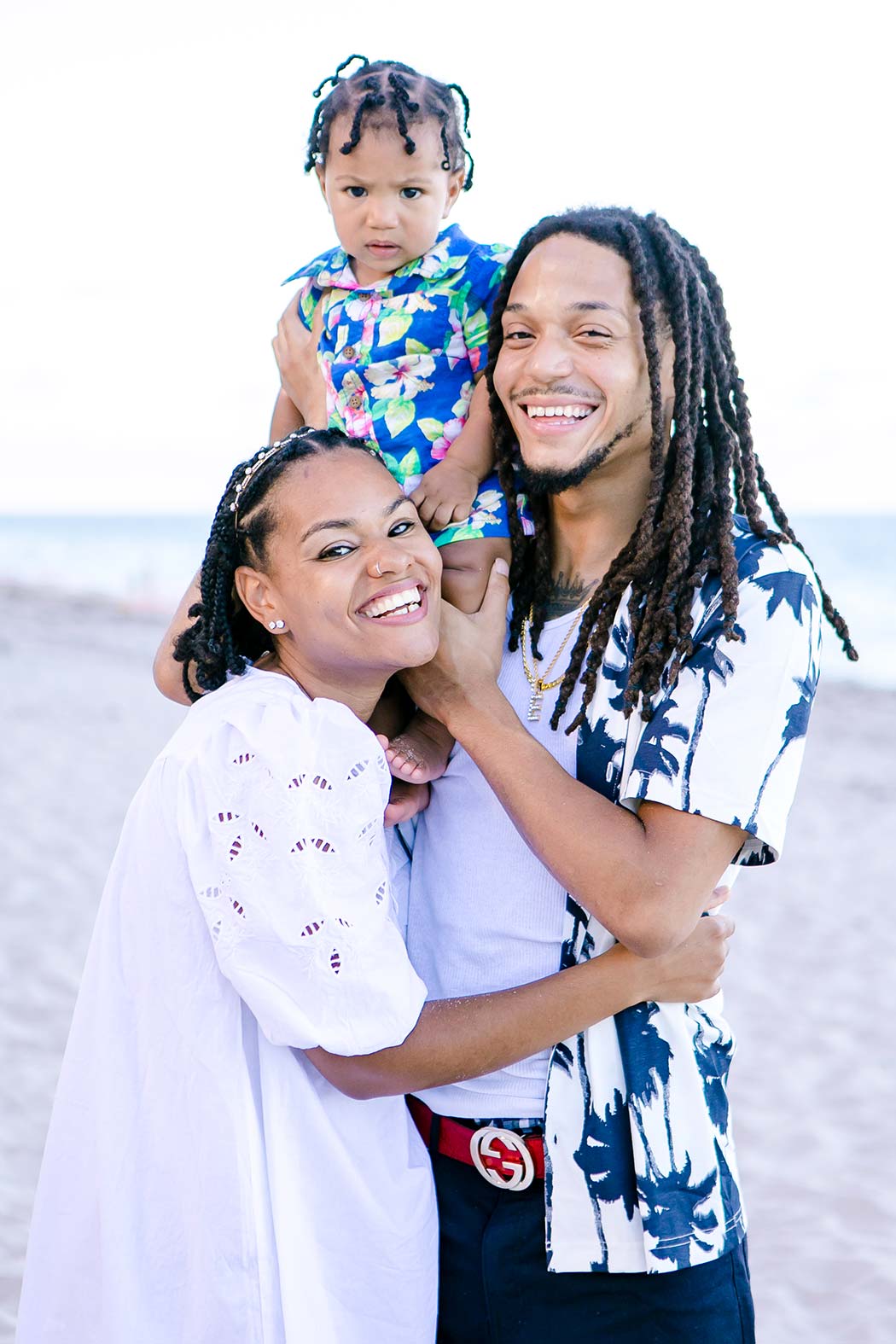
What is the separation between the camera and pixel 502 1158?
2158 mm

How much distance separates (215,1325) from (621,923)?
35.6 inches

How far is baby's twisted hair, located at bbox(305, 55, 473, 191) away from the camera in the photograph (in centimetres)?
301

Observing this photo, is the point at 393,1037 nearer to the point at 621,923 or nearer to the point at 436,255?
the point at 621,923

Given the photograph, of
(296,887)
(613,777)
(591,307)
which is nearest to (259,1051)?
(296,887)

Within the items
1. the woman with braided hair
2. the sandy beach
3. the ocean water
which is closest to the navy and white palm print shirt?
the woman with braided hair

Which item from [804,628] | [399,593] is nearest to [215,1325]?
[399,593]

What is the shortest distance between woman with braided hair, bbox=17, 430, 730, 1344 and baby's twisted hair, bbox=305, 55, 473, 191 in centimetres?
153

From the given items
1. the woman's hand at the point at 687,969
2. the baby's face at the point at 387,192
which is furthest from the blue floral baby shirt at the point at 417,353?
the woman's hand at the point at 687,969

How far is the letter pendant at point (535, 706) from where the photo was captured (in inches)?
92.1

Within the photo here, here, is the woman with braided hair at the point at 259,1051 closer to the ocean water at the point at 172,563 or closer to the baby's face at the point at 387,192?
the baby's face at the point at 387,192

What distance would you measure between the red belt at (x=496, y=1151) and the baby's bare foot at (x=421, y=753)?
0.61 m

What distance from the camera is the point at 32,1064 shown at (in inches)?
210

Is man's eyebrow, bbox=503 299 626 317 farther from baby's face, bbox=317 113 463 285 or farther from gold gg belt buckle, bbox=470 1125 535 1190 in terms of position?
gold gg belt buckle, bbox=470 1125 535 1190

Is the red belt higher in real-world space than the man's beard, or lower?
lower
